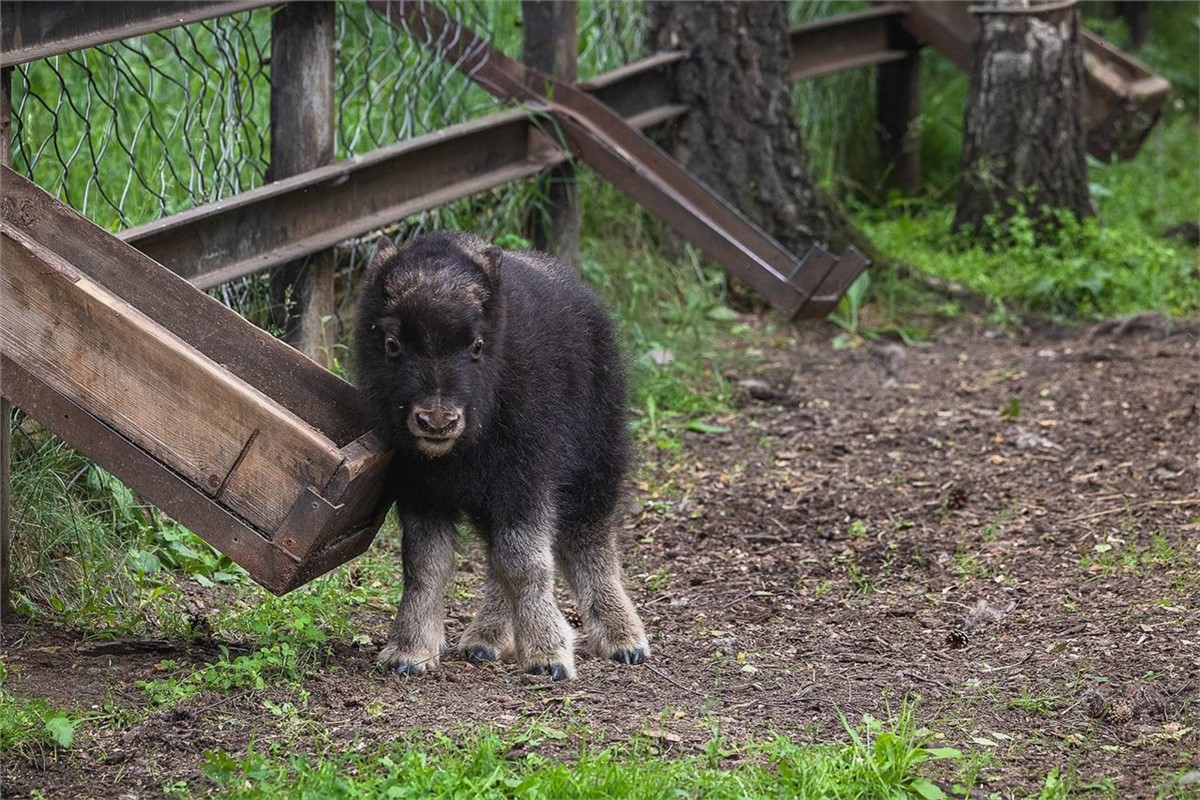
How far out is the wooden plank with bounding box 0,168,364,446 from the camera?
4.57 meters

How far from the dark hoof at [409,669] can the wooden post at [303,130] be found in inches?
80.7

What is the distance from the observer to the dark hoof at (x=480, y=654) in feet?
17.1

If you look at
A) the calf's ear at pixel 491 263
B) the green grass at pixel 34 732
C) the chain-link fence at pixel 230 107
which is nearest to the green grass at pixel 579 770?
the green grass at pixel 34 732

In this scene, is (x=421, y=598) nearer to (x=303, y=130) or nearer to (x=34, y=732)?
(x=34, y=732)

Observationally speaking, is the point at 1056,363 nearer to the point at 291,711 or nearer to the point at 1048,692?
the point at 1048,692

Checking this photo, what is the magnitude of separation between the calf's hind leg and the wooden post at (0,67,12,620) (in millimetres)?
1803

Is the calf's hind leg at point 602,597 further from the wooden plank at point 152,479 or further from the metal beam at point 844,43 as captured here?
the metal beam at point 844,43

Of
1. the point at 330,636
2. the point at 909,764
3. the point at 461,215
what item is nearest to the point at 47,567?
the point at 330,636

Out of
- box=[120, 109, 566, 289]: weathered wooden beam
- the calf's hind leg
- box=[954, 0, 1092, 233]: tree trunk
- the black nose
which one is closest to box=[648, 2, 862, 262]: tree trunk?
box=[954, 0, 1092, 233]: tree trunk

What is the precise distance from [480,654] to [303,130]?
2452 millimetres

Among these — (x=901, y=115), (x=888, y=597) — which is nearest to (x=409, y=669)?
(x=888, y=597)

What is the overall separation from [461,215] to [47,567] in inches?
136

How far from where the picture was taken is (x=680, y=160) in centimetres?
955

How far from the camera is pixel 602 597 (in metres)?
5.34
